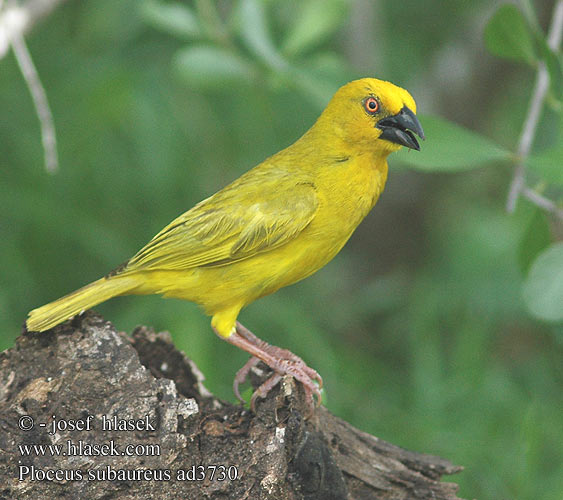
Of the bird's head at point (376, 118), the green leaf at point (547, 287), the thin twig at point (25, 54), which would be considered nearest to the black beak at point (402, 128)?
the bird's head at point (376, 118)

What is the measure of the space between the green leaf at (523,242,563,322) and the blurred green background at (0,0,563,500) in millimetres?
1173

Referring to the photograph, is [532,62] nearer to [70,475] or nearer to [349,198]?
[349,198]

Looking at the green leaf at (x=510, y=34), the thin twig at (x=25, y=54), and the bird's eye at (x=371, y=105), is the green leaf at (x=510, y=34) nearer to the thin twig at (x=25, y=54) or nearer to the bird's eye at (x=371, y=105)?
the bird's eye at (x=371, y=105)

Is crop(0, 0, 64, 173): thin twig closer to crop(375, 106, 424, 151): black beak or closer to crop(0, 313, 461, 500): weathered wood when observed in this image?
crop(0, 313, 461, 500): weathered wood

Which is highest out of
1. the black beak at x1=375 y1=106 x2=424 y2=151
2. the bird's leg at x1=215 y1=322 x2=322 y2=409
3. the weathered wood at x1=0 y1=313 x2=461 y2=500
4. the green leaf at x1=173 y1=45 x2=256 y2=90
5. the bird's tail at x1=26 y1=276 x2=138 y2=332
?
the green leaf at x1=173 y1=45 x2=256 y2=90

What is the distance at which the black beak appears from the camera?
3395mm

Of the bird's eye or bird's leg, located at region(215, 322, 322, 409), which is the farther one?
the bird's eye

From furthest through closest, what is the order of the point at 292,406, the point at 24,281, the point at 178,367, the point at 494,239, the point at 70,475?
the point at 494,239, the point at 24,281, the point at 178,367, the point at 292,406, the point at 70,475

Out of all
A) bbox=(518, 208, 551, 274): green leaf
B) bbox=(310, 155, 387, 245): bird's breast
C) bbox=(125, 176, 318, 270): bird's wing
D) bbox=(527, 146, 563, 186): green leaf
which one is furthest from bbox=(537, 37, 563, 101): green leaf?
bbox=(125, 176, 318, 270): bird's wing

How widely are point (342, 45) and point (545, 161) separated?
3.21 meters

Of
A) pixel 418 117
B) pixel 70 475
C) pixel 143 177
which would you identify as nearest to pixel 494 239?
pixel 143 177

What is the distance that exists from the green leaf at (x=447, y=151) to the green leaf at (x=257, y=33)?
89 cm

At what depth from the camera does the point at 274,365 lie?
10.8 ft

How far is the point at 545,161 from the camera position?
3.55 metres
